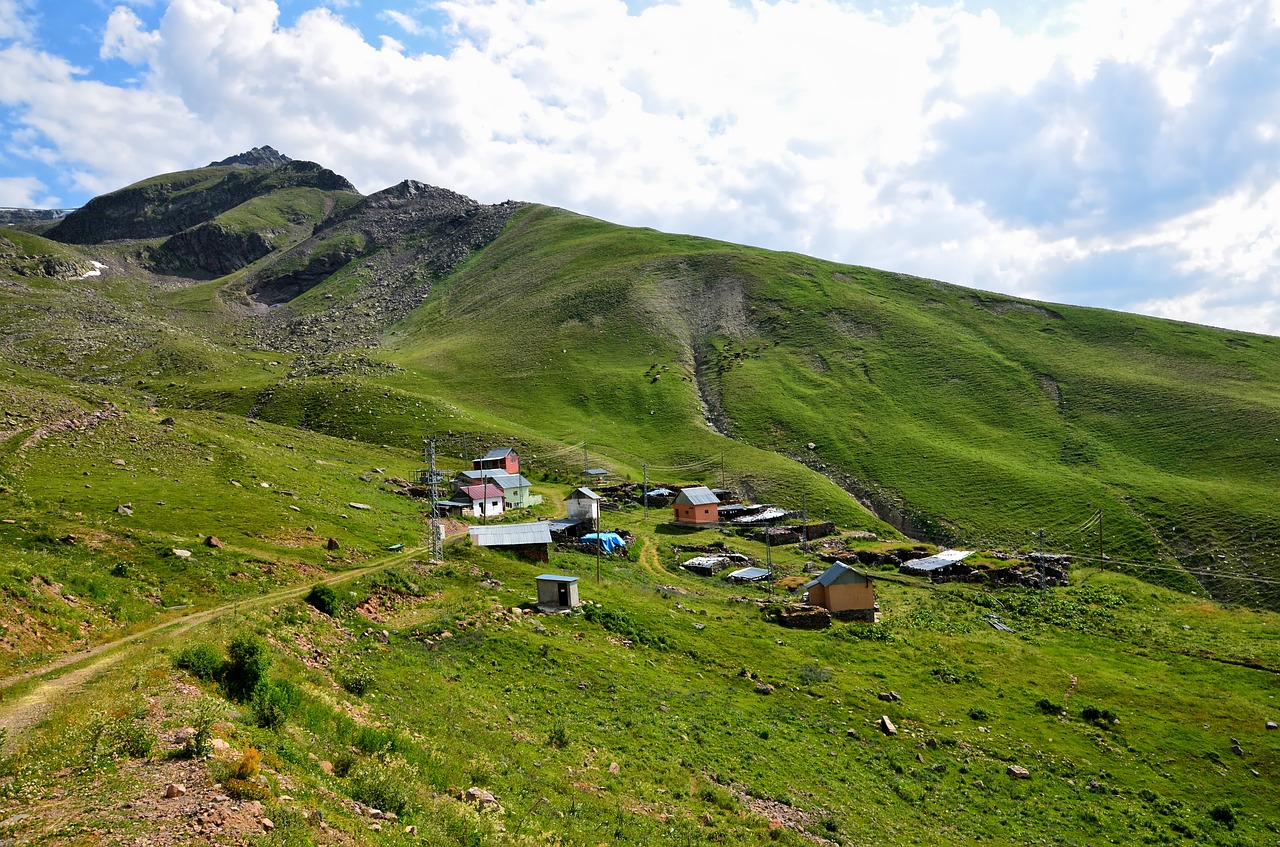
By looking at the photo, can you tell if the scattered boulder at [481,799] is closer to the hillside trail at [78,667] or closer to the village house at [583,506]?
the hillside trail at [78,667]

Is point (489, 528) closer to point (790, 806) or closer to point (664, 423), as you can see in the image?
point (790, 806)

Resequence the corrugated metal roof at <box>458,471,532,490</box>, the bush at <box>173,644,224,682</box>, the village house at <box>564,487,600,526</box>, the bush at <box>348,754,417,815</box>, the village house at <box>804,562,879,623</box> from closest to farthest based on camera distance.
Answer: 1. the bush at <box>348,754,417,815</box>
2. the bush at <box>173,644,224,682</box>
3. the village house at <box>804,562,879,623</box>
4. the village house at <box>564,487,600,526</box>
5. the corrugated metal roof at <box>458,471,532,490</box>

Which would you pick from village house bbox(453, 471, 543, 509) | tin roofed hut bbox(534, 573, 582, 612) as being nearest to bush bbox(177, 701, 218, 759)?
tin roofed hut bbox(534, 573, 582, 612)

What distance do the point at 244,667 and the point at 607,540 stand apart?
4848 cm

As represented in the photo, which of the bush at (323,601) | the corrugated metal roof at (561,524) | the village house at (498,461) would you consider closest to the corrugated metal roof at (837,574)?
the corrugated metal roof at (561,524)

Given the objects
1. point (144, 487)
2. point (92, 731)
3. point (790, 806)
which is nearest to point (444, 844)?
point (92, 731)

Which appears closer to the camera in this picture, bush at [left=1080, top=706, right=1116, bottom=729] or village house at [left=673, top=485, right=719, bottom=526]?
bush at [left=1080, top=706, right=1116, bottom=729]

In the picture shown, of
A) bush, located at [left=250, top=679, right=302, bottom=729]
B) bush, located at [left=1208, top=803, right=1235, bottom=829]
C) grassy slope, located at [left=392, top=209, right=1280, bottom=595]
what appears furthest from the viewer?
grassy slope, located at [left=392, top=209, right=1280, bottom=595]

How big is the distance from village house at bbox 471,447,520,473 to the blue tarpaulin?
2900 centimetres

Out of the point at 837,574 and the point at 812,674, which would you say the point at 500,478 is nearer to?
the point at 837,574

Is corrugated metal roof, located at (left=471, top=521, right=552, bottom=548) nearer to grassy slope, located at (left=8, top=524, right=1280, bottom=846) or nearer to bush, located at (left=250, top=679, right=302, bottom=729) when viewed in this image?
grassy slope, located at (left=8, top=524, right=1280, bottom=846)

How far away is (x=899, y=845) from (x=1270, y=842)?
57.9 feet

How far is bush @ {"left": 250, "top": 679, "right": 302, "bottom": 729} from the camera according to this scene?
18.0m

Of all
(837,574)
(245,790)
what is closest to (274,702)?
(245,790)
